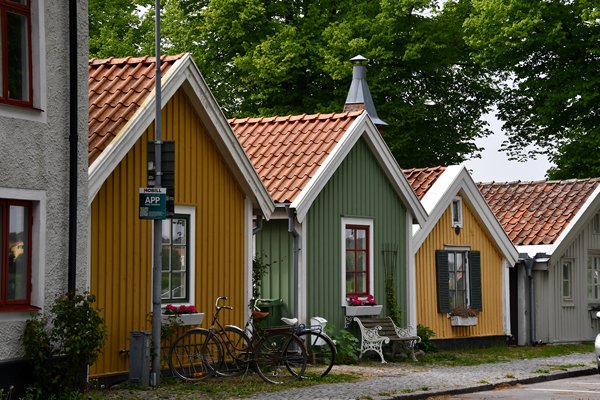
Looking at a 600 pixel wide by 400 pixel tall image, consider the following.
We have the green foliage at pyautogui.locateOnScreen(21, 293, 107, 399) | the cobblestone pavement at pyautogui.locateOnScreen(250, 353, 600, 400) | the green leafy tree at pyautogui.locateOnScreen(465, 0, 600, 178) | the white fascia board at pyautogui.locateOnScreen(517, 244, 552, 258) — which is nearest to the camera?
the green foliage at pyautogui.locateOnScreen(21, 293, 107, 399)

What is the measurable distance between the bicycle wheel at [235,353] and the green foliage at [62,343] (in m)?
3.62

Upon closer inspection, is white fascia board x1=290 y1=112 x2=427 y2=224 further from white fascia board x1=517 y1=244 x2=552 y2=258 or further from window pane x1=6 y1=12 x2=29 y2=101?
window pane x1=6 y1=12 x2=29 y2=101

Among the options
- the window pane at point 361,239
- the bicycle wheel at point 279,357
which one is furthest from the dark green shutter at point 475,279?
the bicycle wheel at point 279,357

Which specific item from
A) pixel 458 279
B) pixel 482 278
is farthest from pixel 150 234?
pixel 482 278

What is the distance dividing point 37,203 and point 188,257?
4492mm

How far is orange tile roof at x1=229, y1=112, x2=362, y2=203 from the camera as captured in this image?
75.3 feet

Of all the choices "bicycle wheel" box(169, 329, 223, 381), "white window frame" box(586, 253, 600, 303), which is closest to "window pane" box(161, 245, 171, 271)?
"bicycle wheel" box(169, 329, 223, 381)

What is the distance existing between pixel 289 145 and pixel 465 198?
5.87 m

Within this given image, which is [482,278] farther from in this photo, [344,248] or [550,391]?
[550,391]

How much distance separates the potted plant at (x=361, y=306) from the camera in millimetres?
23922

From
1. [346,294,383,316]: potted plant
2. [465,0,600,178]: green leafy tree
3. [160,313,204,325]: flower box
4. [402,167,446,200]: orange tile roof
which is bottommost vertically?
[160,313,204,325]: flower box

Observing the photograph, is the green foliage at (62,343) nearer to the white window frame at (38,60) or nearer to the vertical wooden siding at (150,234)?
the vertical wooden siding at (150,234)

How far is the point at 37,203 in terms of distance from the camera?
15625mm

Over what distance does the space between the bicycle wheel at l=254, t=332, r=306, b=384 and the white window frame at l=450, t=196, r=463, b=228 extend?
30.7 feet
